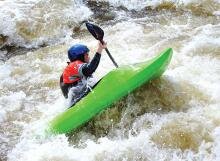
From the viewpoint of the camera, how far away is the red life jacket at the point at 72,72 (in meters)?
5.53

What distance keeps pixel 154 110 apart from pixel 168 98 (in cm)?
28

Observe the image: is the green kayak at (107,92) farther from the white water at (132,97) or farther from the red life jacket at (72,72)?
the red life jacket at (72,72)

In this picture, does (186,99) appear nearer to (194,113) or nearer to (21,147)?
(194,113)

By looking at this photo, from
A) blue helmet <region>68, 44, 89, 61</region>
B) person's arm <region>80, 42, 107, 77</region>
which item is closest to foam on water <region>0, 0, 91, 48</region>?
blue helmet <region>68, 44, 89, 61</region>

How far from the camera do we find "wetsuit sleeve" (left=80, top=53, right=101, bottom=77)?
538 cm

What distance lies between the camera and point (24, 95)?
713 centimetres

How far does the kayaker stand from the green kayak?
5.3 inches

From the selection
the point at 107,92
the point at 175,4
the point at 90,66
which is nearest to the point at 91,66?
the point at 90,66

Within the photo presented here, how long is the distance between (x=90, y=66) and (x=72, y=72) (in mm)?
292

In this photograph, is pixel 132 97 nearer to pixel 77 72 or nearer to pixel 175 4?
pixel 77 72

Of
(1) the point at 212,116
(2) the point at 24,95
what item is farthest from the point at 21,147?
(1) the point at 212,116

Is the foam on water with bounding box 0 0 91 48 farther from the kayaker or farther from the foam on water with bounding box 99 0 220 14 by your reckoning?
the kayaker

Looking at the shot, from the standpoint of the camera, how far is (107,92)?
559 cm

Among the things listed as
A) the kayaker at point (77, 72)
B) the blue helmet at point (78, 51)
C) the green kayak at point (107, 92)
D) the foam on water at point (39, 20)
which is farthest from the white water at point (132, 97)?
the blue helmet at point (78, 51)
